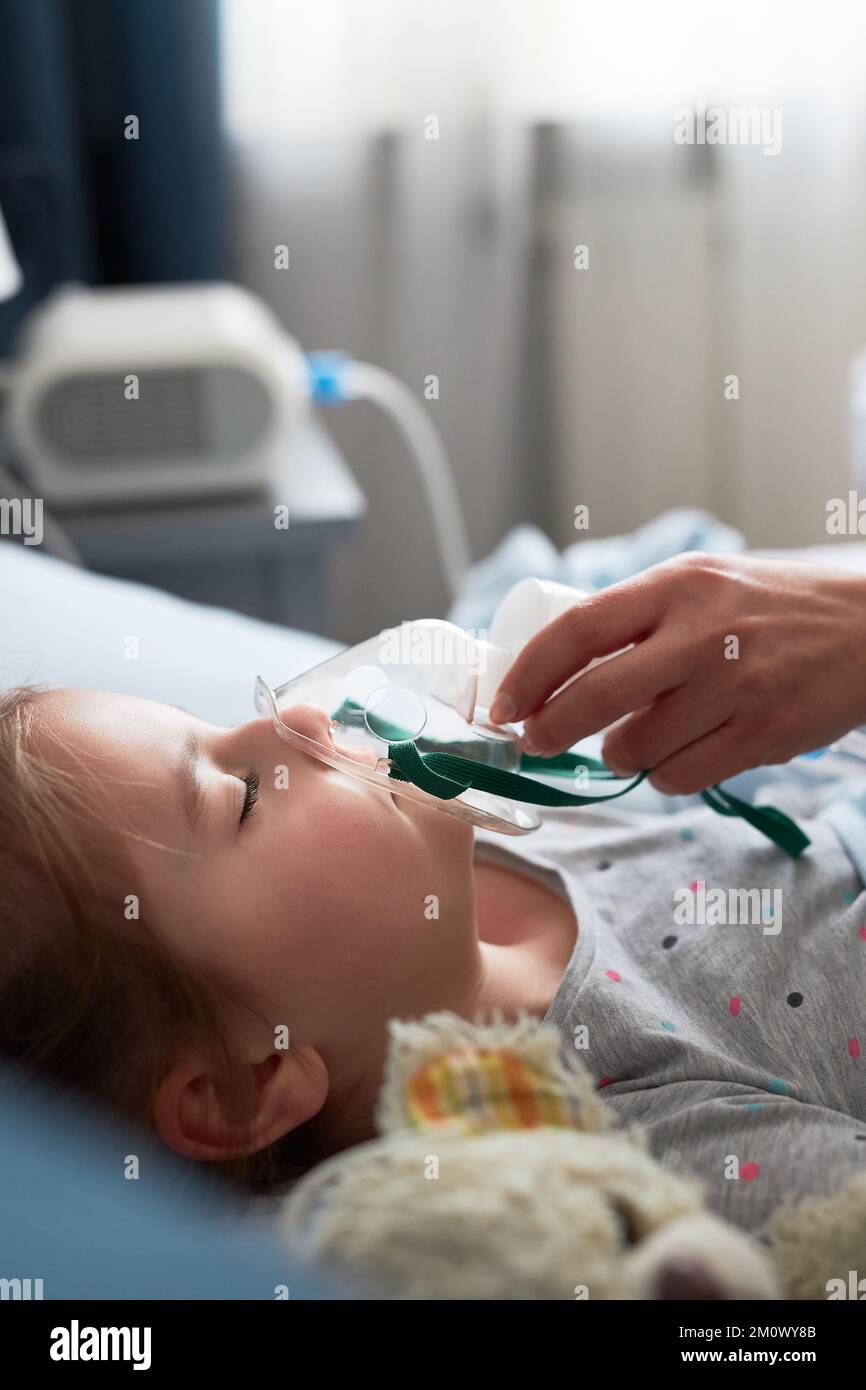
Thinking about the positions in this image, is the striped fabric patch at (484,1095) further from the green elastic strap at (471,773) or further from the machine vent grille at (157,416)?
the machine vent grille at (157,416)

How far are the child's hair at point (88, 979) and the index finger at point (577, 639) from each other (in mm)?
260

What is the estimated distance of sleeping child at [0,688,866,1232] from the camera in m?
0.83

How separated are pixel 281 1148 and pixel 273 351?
3.48ft

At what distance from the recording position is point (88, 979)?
32.7 inches

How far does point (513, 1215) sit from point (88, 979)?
0.32 meters

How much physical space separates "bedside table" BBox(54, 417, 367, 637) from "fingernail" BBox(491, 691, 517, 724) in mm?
795

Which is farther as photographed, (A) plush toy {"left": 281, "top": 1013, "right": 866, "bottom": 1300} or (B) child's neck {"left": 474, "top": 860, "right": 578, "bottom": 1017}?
(B) child's neck {"left": 474, "top": 860, "right": 578, "bottom": 1017}

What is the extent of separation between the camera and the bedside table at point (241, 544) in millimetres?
1669
